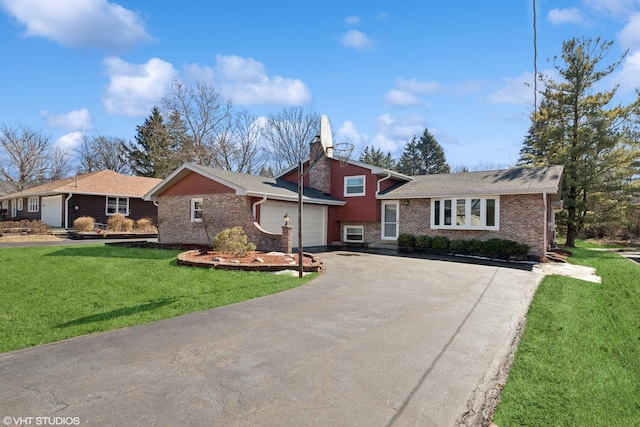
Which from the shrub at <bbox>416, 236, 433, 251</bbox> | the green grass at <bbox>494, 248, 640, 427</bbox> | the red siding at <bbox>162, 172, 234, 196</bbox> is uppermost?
the red siding at <bbox>162, 172, 234, 196</bbox>

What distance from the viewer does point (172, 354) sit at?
14.4ft

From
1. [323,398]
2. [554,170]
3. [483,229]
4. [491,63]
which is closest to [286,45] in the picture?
[491,63]

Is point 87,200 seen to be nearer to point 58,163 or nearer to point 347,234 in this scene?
point 347,234

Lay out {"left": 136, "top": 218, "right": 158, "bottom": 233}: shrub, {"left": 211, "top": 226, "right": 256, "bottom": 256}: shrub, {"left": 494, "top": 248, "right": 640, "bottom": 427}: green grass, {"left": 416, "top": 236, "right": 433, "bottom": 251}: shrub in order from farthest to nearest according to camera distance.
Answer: {"left": 136, "top": 218, "right": 158, "bottom": 233}: shrub < {"left": 416, "top": 236, "right": 433, "bottom": 251}: shrub < {"left": 211, "top": 226, "right": 256, "bottom": 256}: shrub < {"left": 494, "top": 248, "right": 640, "bottom": 427}: green grass

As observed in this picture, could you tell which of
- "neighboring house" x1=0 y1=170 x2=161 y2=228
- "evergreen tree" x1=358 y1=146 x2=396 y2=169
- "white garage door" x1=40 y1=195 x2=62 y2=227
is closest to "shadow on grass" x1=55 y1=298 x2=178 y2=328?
"neighboring house" x1=0 y1=170 x2=161 y2=228

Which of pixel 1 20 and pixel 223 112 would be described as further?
pixel 223 112

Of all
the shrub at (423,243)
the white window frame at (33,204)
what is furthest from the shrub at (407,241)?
the white window frame at (33,204)

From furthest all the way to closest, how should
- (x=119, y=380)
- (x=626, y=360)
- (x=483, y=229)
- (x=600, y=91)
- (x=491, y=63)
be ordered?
(x=600, y=91) → (x=483, y=229) → (x=491, y=63) → (x=626, y=360) → (x=119, y=380)

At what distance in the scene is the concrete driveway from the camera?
309cm

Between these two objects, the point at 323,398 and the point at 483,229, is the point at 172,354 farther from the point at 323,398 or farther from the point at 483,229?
the point at 483,229

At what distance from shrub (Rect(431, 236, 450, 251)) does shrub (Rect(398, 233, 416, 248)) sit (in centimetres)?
96

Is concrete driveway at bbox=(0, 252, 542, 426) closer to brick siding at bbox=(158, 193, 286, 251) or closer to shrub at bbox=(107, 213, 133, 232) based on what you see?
brick siding at bbox=(158, 193, 286, 251)

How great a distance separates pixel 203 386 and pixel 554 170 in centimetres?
1813

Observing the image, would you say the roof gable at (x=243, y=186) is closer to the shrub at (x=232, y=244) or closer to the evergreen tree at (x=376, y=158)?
the shrub at (x=232, y=244)
